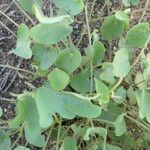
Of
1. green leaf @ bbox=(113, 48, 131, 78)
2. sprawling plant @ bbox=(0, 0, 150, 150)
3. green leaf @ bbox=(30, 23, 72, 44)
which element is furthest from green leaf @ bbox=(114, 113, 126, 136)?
green leaf @ bbox=(30, 23, 72, 44)

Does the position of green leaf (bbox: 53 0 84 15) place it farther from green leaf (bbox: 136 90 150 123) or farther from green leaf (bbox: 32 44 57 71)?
green leaf (bbox: 136 90 150 123)

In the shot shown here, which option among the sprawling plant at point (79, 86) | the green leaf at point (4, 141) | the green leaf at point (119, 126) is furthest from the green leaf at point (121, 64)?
the green leaf at point (4, 141)

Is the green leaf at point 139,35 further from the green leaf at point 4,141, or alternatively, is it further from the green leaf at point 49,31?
the green leaf at point 4,141

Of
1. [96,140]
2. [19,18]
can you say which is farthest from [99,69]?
[19,18]

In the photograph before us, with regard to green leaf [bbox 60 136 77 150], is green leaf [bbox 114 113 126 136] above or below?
above

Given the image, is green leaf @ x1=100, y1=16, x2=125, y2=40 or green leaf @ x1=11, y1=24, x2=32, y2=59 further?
green leaf @ x1=100, y1=16, x2=125, y2=40

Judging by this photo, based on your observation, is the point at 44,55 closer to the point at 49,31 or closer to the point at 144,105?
the point at 49,31

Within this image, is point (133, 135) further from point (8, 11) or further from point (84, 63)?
point (8, 11)
